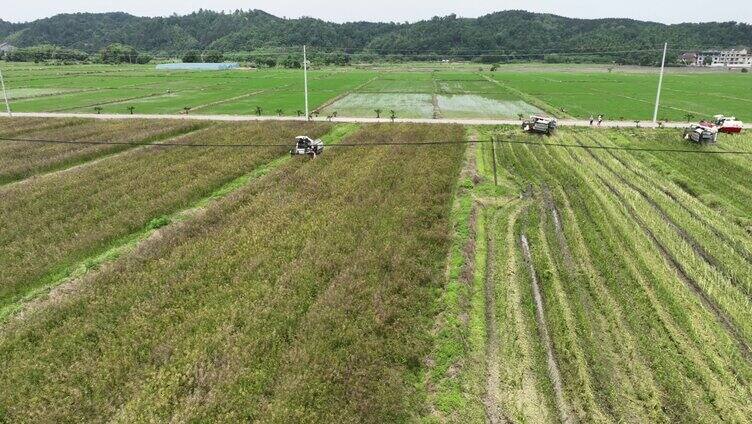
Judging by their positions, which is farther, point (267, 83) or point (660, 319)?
point (267, 83)

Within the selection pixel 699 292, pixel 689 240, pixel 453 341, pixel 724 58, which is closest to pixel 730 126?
pixel 689 240

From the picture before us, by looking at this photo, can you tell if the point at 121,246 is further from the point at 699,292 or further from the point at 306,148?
the point at 699,292

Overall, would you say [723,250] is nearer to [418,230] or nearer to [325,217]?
[418,230]

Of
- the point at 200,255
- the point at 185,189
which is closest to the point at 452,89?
the point at 185,189

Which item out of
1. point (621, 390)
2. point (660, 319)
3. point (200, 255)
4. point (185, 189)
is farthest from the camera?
point (185, 189)

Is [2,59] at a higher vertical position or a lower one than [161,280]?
higher

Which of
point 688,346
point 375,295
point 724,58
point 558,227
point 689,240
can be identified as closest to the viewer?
point 688,346
